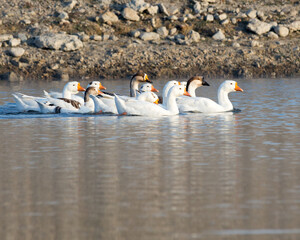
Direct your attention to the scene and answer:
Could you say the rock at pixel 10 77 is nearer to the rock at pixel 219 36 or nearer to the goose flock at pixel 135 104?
the rock at pixel 219 36

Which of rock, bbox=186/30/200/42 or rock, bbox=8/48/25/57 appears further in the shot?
rock, bbox=186/30/200/42

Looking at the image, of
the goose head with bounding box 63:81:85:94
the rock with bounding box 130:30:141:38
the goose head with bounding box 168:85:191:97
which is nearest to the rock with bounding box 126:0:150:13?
the rock with bounding box 130:30:141:38

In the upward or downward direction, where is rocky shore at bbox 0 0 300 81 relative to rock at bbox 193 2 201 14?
downward

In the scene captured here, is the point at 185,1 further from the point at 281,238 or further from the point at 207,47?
the point at 281,238

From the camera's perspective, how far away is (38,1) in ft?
171

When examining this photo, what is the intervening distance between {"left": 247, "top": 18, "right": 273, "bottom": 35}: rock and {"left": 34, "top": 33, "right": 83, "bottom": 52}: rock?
1065 centimetres

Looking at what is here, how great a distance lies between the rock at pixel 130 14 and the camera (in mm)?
49812

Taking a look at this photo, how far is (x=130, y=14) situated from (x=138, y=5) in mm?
1281

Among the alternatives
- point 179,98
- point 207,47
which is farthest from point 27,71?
point 179,98

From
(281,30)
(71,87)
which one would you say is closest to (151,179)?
(71,87)

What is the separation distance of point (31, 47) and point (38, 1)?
6.22 metres

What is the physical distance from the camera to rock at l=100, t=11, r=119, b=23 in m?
49.8

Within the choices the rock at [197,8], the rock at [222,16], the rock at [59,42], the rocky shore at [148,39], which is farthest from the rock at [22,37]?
the rock at [222,16]

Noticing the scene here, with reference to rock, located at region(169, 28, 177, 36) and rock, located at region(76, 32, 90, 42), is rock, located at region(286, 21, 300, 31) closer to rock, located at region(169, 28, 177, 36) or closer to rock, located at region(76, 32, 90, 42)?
rock, located at region(169, 28, 177, 36)
